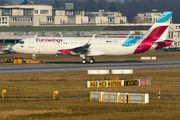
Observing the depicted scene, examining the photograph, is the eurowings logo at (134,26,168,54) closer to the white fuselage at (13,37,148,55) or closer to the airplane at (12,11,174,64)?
the airplane at (12,11,174,64)

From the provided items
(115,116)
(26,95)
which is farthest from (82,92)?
(115,116)

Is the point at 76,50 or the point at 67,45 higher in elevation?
the point at 67,45

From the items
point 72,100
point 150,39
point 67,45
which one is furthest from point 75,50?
point 72,100

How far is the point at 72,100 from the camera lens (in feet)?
172

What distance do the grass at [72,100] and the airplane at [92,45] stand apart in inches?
893

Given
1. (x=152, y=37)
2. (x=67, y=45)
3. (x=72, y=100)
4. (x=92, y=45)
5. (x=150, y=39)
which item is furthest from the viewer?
(x=152, y=37)

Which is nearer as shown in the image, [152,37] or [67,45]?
[67,45]

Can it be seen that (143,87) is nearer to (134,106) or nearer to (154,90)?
(154,90)

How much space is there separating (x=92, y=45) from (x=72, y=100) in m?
49.6

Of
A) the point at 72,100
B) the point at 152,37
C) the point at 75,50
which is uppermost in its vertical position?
the point at 152,37

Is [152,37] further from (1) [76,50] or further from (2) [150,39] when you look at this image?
(1) [76,50]

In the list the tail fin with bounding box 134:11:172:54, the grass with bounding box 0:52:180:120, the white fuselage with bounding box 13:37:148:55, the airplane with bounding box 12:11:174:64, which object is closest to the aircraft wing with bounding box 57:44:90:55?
the airplane with bounding box 12:11:174:64

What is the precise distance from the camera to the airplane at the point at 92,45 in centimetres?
10062

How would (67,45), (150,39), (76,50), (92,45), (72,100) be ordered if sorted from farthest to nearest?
(150,39)
(92,45)
(67,45)
(76,50)
(72,100)
